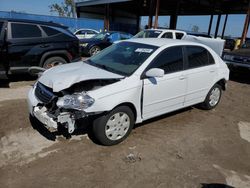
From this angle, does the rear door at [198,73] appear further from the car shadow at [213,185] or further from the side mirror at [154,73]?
the car shadow at [213,185]

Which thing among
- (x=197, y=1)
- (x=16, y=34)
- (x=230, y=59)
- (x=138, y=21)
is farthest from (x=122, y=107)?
(x=138, y=21)

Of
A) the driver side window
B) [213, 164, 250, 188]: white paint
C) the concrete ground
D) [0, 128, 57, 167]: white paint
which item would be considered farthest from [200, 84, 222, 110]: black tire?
the driver side window

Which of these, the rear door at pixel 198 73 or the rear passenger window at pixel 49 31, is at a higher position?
the rear passenger window at pixel 49 31

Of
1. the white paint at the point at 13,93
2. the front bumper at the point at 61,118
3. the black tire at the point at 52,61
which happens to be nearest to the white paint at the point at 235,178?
the front bumper at the point at 61,118

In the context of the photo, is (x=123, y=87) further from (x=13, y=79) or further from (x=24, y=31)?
(x=13, y=79)

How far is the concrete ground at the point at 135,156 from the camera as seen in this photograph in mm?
3078

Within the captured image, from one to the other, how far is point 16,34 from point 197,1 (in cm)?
2437

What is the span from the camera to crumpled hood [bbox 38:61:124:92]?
3465 millimetres

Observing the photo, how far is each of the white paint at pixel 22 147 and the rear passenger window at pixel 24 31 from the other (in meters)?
3.52

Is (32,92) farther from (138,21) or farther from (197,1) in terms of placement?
(138,21)

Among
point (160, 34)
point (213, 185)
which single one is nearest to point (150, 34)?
point (160, 34)

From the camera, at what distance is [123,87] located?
3.63 m

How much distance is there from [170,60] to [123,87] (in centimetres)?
127

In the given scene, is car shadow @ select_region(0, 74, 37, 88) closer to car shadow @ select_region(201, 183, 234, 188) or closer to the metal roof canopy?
car shadow @ select_region(201, 183, 234, 188)
